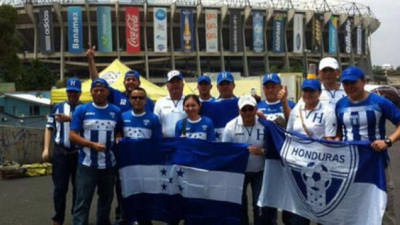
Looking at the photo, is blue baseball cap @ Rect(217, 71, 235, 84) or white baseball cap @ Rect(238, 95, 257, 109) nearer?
white baseball cap @ Rect(238, 95, 257, 109)

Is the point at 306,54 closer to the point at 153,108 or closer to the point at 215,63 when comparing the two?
the point at 215,63

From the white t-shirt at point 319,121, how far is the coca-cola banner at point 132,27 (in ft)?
174

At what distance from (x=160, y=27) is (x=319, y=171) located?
5463cm

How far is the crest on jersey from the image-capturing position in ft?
13.0

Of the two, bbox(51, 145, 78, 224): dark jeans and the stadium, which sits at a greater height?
the stadium

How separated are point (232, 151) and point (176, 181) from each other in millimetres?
818

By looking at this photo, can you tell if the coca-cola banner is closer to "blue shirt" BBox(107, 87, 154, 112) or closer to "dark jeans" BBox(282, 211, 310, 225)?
"blue shirt" BBox(107, 87, 154, 112)

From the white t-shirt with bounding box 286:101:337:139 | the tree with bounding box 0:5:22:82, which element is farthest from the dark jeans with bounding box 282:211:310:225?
the tree with bounding box 0:5:22:82

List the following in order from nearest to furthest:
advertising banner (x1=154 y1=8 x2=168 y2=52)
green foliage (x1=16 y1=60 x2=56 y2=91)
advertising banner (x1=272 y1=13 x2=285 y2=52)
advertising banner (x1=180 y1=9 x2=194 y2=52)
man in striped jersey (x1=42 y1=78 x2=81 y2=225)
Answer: man in striped jersey (x1=42 y1=78 x2=81 y2=225), green foliage (x1=16 y1=60 x2=56 y2=91), advertising banner (x1=154 y1=8 x2=168 y2=52), advertising banner (x1=180 y1=9 x2=194 y2=52), advertising banner (x1=272 y1=13 x2=285 y2=52)

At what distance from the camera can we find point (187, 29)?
58.4m

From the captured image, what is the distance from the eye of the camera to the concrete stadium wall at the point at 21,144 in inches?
426

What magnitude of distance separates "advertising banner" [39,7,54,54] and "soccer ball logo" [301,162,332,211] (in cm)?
5676

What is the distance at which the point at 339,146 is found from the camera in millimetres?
3986

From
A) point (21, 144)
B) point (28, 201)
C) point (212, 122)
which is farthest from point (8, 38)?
point (212, 122)
